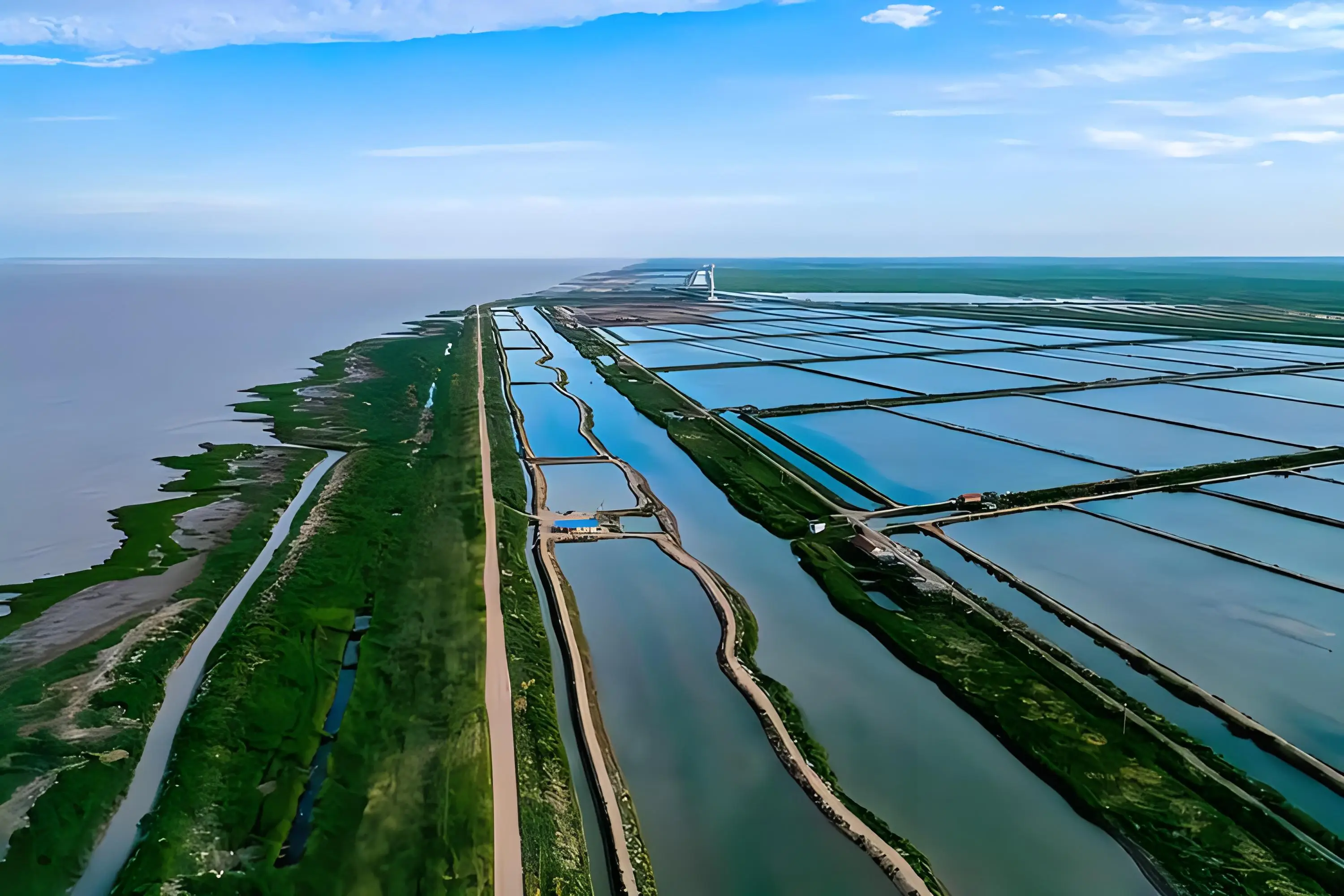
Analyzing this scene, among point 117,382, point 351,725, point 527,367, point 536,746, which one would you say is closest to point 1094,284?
point 527,367

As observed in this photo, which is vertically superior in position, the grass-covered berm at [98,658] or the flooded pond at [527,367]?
the flooded pond at [527,367]

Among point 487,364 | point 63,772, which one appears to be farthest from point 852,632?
point 487,364

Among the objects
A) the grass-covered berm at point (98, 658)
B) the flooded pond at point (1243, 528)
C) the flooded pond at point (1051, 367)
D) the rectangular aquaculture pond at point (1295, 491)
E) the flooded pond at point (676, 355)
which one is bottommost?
the grass-covered berm at point (98, 658)

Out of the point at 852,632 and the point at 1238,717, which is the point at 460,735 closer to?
the point at 852,632

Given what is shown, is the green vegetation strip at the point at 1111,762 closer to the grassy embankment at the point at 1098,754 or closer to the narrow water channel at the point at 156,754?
the grassy embankment at the point at 1098,754

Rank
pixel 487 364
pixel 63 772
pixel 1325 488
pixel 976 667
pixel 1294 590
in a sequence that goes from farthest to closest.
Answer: pixel 487 364 < pixel 1325 488 < pixel 1294 590 < pixel 976 667 < pixel 63 772

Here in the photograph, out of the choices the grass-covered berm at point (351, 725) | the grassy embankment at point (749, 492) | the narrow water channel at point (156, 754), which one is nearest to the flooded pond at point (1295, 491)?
the grassy embankment at point (749, 492)
